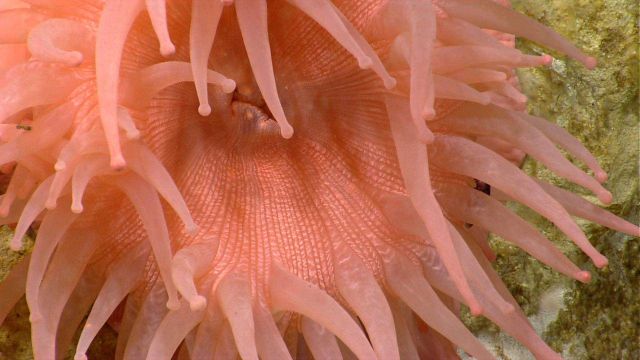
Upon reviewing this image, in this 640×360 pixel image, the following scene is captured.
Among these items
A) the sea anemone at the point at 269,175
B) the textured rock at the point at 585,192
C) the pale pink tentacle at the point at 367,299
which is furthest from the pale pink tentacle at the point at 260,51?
the textured rock at the point at 585,192

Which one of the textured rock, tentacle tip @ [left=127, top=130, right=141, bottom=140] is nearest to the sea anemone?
tentacle tip @ [left=127, top=130, right=141, bottom=140]

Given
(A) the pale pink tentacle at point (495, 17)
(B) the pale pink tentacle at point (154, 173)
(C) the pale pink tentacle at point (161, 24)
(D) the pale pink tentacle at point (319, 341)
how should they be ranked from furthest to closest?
(A) the pale pink tentacle at point (495, 17) < (D) the pale pink tentacle at point (319, 341) < (B) the pale pink tentacle at point (154, 173) < (C) the pale pink tentacle at point (161, 24)

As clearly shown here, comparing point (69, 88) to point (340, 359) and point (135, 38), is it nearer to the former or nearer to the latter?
point (135, 38)

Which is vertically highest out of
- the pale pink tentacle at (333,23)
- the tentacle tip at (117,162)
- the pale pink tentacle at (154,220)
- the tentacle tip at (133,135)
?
the pale pink tentacle at (333,23)

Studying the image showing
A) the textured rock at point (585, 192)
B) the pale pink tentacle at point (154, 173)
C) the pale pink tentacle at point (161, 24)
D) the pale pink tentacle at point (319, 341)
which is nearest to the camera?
the pale pink tentacle at point (161, 24)

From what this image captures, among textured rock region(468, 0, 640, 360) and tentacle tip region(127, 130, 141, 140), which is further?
textured rock region(468, 0, 640, 360)

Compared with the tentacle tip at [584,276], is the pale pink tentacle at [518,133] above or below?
above

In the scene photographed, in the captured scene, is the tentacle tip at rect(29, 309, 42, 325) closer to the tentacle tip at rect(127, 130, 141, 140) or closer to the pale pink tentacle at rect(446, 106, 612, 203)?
the tentacle tip at rect(127, 130, 141, 140)

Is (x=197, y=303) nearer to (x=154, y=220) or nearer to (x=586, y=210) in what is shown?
(x=154, y=220)

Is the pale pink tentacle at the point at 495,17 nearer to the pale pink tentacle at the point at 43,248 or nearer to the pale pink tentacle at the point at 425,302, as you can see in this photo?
the pale pink tentacle at the point at 425,302

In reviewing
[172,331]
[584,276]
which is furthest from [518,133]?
[172,331]
